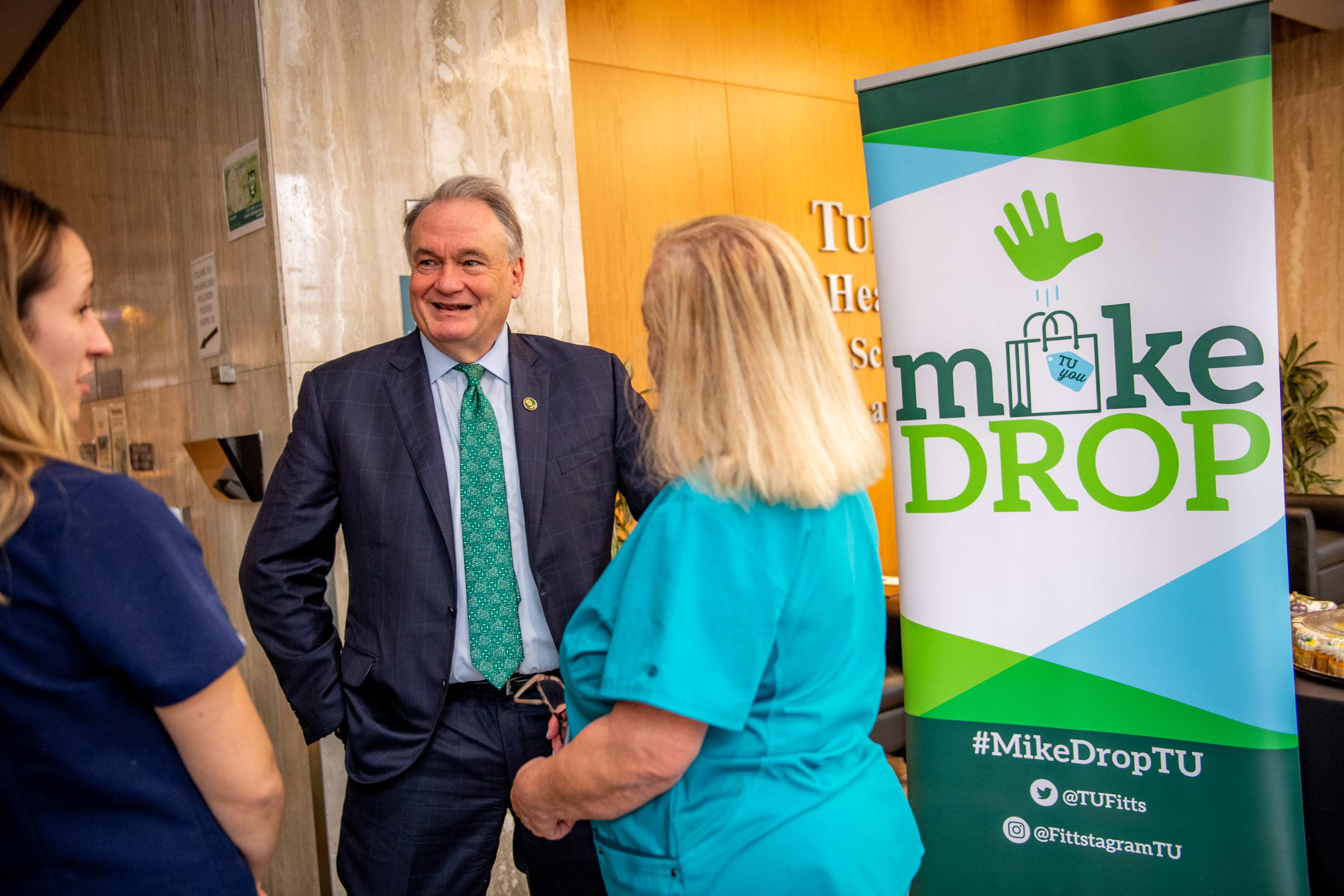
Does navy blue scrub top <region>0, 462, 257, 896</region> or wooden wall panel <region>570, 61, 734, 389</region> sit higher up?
wooden wall panel <region>570, 61, 734, 389</region>

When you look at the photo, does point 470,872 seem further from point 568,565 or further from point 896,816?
point 896,816

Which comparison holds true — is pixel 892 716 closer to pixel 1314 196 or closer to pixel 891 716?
pixel 891 716

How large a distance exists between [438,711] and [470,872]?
33 cm

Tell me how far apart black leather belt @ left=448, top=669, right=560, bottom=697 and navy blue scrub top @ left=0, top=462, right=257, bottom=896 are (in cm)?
81

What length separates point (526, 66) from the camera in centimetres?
281

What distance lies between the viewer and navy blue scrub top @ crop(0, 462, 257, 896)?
86cm

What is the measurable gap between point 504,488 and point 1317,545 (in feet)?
18.4

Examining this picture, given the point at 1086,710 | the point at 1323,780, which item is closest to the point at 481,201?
the point at 1086,710

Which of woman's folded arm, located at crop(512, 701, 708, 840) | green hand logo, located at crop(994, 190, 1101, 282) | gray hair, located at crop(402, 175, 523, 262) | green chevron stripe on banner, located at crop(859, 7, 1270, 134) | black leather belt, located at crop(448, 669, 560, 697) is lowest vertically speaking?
black leather belt, located at crop(448, 669, 560, 697)

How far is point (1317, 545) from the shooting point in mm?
5488

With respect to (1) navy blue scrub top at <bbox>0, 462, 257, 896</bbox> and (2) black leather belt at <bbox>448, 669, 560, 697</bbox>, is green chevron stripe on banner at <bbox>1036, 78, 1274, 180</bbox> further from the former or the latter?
(1) navy blue scrub top at <bbox>0, 462, 257, 896</bbox>

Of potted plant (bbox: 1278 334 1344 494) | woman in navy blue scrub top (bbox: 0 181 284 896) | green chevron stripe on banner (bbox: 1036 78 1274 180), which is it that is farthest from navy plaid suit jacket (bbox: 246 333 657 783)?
potted plant (bbox: 1278 334 1344 494)

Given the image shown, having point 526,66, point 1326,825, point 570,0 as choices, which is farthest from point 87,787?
point 570,0

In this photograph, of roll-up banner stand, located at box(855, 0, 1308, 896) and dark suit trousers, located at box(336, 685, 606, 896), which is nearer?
dark suit trousers, located at box(336, 685, 606, 896)
